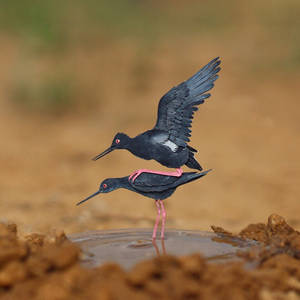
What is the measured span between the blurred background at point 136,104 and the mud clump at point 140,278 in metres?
2.80

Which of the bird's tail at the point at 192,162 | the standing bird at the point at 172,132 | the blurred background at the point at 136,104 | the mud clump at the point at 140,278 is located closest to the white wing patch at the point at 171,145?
the standing bird at the point at 172,132

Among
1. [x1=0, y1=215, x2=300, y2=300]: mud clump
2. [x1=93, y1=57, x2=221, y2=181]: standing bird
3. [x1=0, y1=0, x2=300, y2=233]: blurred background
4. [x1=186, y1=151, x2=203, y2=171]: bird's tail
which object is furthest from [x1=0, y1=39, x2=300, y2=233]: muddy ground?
[x1=0, y1=215, x2=300, y2=300]: mud clump

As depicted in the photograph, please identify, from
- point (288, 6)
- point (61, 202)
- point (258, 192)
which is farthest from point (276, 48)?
point (61, 202)

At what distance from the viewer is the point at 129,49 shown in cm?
1253

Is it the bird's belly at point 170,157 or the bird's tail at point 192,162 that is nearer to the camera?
the bird's belly at point 170,157

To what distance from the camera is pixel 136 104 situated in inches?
409

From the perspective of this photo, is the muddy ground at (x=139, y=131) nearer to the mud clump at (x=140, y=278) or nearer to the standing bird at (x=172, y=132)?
the mud clump at (x=140, y=278)

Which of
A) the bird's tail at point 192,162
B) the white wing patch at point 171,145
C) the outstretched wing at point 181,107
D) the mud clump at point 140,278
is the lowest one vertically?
the mud clump at point 140,278

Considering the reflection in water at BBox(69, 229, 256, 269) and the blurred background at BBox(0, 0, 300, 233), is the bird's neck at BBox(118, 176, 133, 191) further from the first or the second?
the blurred background at BBox(0, 0, 300, 233)

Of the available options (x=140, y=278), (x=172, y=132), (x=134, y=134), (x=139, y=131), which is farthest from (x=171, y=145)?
(x=139, y=131)

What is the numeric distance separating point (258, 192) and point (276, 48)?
17.6ft

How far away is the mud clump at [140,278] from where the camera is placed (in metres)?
2.16

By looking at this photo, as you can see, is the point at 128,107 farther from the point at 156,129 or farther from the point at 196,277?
the point at 196,277

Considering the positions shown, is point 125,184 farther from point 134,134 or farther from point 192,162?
point 134,134
